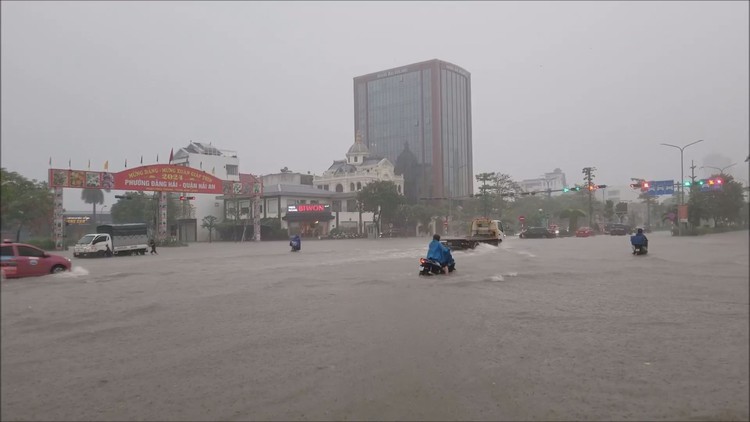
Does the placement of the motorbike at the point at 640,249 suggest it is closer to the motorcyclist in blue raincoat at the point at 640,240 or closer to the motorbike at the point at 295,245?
the motorcyclist in blue raincoat at the point at 640,240

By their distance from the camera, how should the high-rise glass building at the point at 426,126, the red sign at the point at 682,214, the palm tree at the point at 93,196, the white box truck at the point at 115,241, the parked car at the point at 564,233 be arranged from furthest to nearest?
the high-rise glass building at the point at 426,126 < the parked car at the point at 564,233 < the red sign at the point at 682,214 < the white box truck at the point at 115,241 < the palm tree at the point at 93,196

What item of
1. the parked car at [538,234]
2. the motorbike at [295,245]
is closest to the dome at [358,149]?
the parked car at [538,234]

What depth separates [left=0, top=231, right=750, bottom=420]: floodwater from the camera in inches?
133

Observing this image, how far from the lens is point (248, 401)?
3.62m

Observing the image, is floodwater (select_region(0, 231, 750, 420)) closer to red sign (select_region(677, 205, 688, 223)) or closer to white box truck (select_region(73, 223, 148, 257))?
white box truck (select_region(73, 223, 148, 257))

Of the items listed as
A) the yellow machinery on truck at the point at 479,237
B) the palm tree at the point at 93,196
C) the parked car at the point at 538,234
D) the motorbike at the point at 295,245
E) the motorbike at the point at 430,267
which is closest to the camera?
the palm tree at the point at 93,196

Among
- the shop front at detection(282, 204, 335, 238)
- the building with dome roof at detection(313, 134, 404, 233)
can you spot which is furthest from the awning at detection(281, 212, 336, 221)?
the building with dome roof at detection(313, 134, 404, 233)

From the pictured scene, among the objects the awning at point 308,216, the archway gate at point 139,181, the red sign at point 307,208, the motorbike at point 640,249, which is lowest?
the motorbike at point 640,249

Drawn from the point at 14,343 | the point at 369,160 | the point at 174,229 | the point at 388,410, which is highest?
the point at 369,160

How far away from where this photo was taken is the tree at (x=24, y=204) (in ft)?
9.21

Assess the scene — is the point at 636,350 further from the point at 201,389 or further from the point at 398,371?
the point at 201,389

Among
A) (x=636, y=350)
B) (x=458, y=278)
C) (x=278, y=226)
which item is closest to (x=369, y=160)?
(x=278, y=226)

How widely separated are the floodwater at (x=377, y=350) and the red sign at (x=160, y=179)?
1.06m

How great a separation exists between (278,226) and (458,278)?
3764cm
